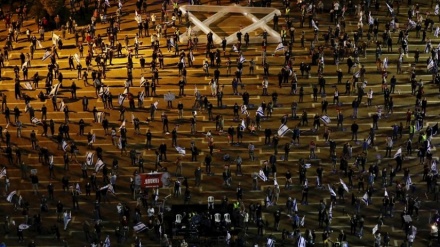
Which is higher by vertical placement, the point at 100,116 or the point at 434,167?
the point at 100,116

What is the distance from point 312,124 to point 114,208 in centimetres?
1610

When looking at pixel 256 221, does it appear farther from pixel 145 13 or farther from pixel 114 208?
pixel 145 13

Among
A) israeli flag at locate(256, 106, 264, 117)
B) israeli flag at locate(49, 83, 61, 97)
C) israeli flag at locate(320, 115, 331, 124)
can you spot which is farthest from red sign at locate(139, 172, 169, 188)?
israeli flag at locate(49, 83, 61, 97)

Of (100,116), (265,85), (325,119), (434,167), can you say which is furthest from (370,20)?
(100,116)

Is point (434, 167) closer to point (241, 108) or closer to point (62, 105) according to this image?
point (241, 108)

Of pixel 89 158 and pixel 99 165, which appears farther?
pixel 89 158

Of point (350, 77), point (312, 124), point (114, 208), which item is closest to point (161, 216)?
point (114, 208)

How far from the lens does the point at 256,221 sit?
286ft

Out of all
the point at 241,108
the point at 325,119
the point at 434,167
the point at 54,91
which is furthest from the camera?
the point at 54,91

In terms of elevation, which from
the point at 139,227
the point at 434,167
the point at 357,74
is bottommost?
the point at 139,227

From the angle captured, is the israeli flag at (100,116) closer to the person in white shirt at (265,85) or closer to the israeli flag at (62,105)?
the israeli flag at (62,105)

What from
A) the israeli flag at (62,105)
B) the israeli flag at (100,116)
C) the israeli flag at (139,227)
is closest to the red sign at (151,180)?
the israeli flag at (139,227)

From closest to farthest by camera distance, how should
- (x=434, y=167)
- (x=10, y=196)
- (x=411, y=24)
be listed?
1. (x=10, y=196)
2. (x=434, y=167)
3. (x=411, y=24)

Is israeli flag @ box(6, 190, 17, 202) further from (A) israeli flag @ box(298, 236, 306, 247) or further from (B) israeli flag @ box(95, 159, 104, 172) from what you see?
(A) israeli flag @ box(298, 236, 306, 247)
